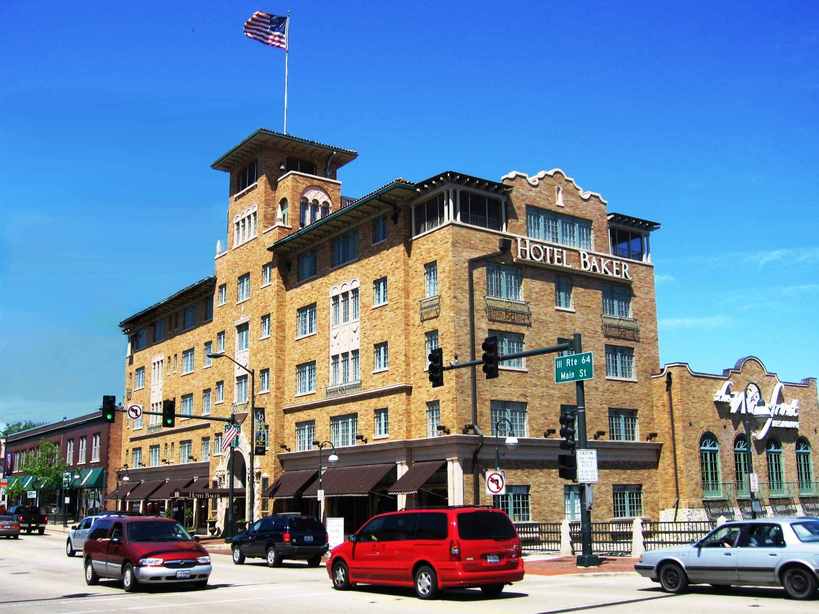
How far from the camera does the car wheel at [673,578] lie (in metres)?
19.7

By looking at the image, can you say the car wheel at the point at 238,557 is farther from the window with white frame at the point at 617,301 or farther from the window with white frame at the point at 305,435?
the window with white frame at the point at 617,301

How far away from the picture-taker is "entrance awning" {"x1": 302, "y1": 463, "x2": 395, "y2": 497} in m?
42.0

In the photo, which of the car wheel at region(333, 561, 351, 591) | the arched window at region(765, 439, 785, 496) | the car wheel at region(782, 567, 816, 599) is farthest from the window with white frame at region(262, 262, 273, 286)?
the car wheel at region(782, 567, 816, 599)

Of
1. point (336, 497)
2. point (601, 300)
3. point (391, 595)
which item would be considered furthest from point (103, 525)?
point (601, 300)

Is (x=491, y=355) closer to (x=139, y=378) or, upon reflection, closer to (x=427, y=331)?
(x=427, y=331)

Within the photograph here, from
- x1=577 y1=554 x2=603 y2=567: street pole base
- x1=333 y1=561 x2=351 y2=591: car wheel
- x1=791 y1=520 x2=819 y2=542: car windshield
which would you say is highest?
x1=791 y1=520 x2=819 y2=542: car windshield

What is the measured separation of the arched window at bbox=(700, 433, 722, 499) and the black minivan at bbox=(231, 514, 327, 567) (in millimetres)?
23674

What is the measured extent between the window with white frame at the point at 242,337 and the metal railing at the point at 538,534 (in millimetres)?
23784

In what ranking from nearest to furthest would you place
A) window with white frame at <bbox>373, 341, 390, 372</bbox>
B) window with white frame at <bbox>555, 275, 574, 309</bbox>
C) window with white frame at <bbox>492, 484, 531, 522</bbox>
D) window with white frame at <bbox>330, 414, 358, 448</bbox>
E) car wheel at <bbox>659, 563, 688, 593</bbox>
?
car wheel at <bbox>659, 563, 688, 593</bbox> → window with white frame at <bbox>492, 484, 531, 522</bbox> → window with white frame at <bbox>373, 341, 390, 372</bbox> → window with white frame at <bbox>555, 275, 574, 309</bbox> → window with white frame at <bbox>330, 414, 358, 448</bbox>

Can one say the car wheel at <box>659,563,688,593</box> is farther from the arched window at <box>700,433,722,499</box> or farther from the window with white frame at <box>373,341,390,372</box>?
the arched window at <box>700,433,722,499</box>

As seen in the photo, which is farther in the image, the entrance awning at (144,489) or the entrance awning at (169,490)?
the entrance awning at (144,489)

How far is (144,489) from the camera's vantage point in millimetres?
69812

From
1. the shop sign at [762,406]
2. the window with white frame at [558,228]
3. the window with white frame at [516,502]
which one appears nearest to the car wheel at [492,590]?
the window with white frame at [516,502]

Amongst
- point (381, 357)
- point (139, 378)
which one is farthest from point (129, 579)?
point (139, 378)
